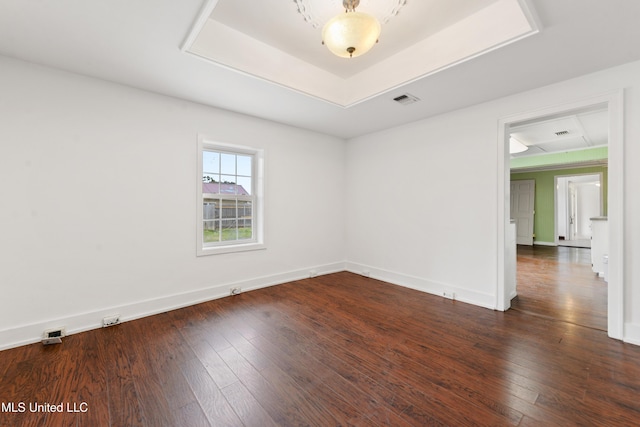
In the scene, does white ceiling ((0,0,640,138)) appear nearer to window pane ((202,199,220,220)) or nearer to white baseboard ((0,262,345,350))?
window pane ((202,199,220,220))

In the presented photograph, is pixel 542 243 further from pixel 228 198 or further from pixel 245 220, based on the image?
pixel 228 198

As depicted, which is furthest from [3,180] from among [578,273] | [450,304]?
[578,273]

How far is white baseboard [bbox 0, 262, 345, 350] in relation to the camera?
232 centimetres

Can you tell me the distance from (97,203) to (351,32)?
2.93 m

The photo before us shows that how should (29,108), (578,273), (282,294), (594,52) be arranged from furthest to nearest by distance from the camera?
(578,273) → (282,294) → (29,108) → (594,52)

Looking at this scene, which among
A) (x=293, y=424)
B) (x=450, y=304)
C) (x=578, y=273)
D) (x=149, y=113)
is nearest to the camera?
(x=293, y=424)

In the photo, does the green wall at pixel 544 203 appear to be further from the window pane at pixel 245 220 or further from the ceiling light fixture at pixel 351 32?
the ceiling light fixture at pixel 351 32

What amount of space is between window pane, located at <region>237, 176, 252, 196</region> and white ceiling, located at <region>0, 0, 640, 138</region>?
1.05 metres

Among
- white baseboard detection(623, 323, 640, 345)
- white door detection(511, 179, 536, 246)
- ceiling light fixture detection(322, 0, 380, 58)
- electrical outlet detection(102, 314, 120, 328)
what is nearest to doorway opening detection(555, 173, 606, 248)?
white door detection(511, 179, 536, 246)

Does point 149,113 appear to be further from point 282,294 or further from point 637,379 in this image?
point 637,379

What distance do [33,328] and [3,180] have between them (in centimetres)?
135

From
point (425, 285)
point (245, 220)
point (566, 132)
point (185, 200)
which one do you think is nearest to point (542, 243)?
point (566, 132)

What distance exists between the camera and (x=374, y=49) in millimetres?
2760

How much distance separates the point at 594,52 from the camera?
7.37ft
